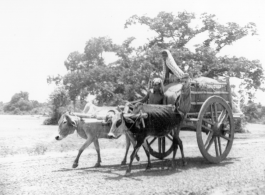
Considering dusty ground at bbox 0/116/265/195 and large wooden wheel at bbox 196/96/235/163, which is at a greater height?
large wooden wheel at bbox 196/96/235/163

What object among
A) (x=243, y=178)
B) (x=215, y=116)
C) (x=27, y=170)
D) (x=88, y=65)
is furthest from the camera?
(x=88, y=65)

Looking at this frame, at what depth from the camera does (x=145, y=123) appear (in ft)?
26.9

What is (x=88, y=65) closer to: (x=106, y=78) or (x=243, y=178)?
(x=106, y=78)

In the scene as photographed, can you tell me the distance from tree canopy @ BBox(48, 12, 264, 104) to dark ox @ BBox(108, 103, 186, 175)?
469 inches

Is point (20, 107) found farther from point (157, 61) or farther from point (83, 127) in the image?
point (83, 127)

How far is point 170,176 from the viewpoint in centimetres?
801

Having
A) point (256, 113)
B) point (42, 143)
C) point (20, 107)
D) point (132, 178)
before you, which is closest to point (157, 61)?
point (42, 143)

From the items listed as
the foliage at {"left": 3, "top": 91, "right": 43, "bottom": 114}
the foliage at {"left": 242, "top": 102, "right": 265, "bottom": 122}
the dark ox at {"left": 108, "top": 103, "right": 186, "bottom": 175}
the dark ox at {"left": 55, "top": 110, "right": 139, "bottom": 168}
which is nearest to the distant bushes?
the foliage at {"left": 3, "top": 91, "right": 43, "bottom": 114}

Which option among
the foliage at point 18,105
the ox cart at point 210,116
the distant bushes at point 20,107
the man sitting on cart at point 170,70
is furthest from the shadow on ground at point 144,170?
the foliage at point 18,105

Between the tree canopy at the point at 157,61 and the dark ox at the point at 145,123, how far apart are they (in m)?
11.9

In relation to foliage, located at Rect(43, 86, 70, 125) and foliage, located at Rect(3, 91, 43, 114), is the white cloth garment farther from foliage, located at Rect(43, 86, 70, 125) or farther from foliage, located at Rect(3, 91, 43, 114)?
foliage, located at Rect(3, 91, 43, 114)

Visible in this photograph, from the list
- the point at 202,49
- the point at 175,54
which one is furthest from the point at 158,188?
the point at 202,49

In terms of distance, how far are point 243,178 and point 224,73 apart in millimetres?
15080

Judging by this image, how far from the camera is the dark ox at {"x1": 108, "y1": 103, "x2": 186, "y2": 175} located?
307 inches
